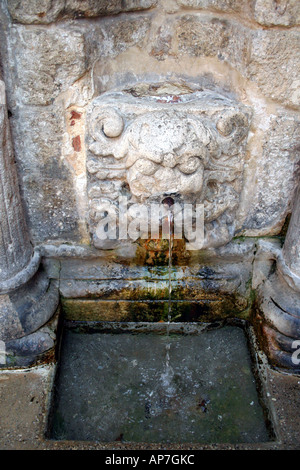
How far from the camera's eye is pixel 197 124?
1.94 meters

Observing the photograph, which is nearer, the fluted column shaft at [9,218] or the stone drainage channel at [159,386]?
the fluted column shaft at [9,218]

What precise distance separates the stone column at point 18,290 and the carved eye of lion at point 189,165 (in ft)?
2.51

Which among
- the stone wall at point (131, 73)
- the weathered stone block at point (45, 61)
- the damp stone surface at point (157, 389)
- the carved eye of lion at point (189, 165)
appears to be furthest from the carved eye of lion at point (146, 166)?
the damp stone surface at point (157, 389)

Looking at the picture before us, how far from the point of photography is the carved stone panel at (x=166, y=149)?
192 centimetres

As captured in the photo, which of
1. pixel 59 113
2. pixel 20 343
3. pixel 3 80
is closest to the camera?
pixel 3 80

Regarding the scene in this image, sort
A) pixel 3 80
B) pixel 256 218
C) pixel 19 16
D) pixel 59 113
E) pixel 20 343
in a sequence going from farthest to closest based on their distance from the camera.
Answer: pixel 256 218 < pixel 20 343 < pixel 59 113 < pixel 3 80 < pixel 19 16

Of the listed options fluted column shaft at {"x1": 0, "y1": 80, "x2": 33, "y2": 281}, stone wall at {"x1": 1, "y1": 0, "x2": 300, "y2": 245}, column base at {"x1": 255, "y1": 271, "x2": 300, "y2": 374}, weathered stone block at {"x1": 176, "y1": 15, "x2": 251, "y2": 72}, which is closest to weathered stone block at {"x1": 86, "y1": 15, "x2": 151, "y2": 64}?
stone wall at {"x1": 1, "y1": 0, "x2": 300, "y2": 245}

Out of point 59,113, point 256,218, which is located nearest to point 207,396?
point 256,218

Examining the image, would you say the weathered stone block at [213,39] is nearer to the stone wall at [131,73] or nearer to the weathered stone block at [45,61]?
the stone wall at [131,73]

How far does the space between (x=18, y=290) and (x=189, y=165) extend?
104 cm

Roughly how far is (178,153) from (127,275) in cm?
78

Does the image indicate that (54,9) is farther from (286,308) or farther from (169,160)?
(286,308)

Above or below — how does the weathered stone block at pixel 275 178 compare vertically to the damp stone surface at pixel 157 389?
above
